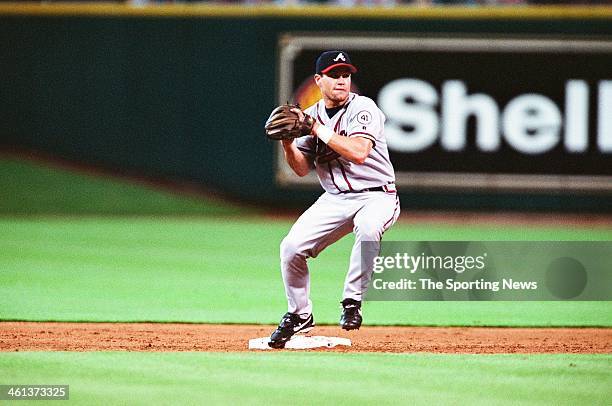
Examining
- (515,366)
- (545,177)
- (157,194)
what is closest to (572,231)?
(545,177)

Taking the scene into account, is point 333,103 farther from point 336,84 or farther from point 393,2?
point 393,2

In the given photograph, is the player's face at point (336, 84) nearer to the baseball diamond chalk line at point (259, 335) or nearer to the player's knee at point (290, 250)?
the player's knee at point (290, 250)

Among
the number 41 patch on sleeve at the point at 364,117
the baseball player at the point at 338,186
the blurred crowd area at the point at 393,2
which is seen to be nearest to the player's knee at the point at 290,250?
the baseball player at the point at 338,186

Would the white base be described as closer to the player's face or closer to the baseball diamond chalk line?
the baseball diamond chalk line

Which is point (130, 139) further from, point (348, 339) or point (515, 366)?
point (515, 366)

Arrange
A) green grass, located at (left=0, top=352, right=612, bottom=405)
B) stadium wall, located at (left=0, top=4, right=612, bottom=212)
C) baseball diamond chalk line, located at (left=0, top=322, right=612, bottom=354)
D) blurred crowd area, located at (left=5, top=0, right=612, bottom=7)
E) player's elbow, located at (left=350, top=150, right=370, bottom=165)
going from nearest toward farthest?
green grass, located at (left=0, top=352, right=612, bottom=405)
player's elbow, located at (left=350, top=150, right=370, bottom=165)
baseball diamond chalk line, located at (left=0, top=322, right=612, bottom=354)
blurred crowd area, located at (left=5, top=0, right=612, bottom=7)
stadium wall, located at (left=0, top=4, right=612, bottom=212)

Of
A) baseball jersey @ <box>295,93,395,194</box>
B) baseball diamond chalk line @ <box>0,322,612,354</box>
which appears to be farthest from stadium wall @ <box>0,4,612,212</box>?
baseball jersey @ <box>295,93,395,194</box>

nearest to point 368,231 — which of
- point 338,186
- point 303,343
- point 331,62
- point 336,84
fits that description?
point 338,186
